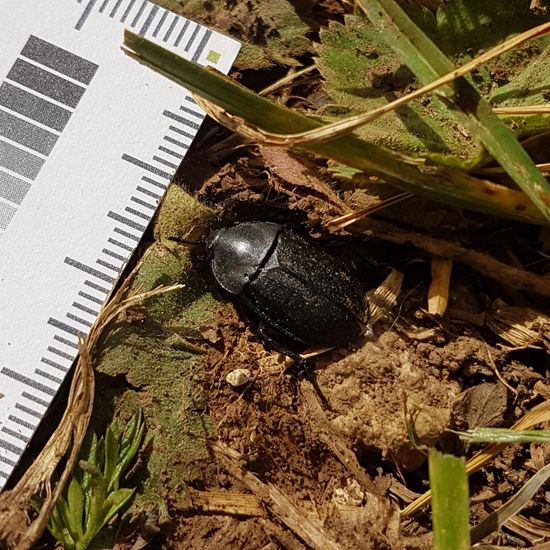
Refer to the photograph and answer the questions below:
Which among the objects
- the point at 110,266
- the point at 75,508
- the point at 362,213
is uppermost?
the point at 362,213

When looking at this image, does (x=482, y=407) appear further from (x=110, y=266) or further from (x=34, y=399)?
(x=34, y=399)

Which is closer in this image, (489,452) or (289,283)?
(489,452)

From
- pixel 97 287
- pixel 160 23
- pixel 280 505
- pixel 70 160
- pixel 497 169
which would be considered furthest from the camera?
pixel 160 23

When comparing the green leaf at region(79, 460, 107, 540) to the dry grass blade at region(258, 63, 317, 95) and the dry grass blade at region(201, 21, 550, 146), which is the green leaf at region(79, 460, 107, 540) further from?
the dry grass blade at region(258, 63, 317, 95)

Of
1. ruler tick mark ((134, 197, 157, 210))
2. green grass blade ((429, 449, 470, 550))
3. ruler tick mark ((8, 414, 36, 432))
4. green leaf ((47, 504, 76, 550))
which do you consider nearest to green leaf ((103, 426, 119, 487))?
green leaf ((47, 504, 76, 550))

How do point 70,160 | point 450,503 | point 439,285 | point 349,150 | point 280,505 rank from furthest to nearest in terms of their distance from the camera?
point 70,160 → point 439,285 → point 280,505 → point 349,150 → point 450,503

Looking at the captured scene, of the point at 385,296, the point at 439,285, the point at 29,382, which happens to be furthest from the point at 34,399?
the point at 439,285

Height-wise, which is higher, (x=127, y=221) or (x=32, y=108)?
(x=32, y=108)
